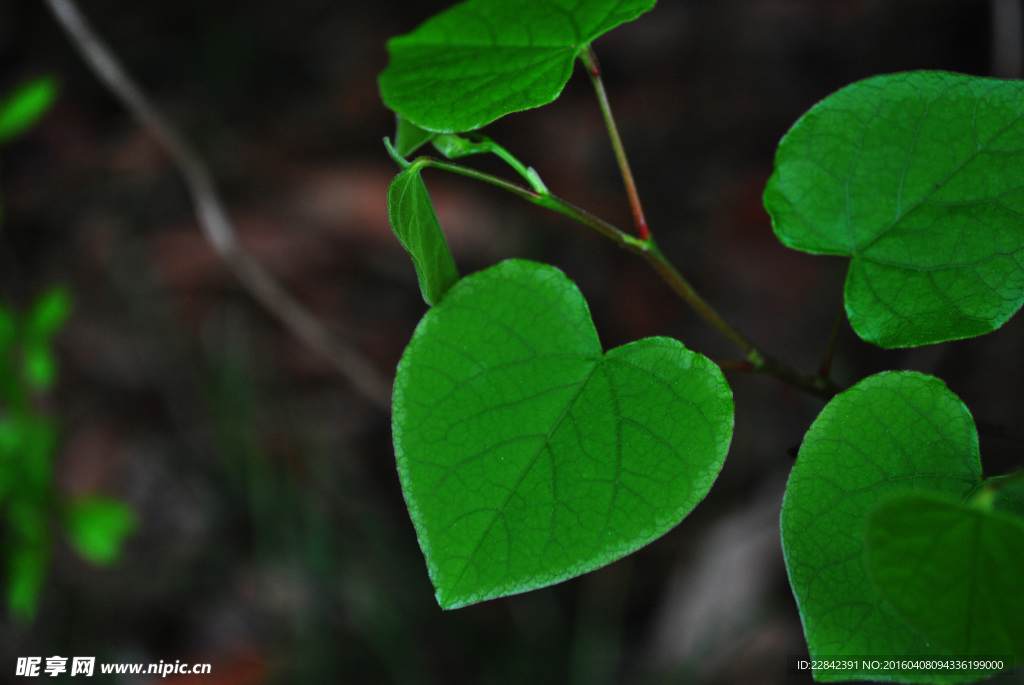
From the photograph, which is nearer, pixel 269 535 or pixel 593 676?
pixel 593 676

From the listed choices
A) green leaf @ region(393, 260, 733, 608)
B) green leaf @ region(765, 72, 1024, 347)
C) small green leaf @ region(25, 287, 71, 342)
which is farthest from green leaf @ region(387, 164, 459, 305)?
small green leaf @ region(25, 287, 71, 342)

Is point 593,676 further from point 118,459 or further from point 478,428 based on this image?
point 118,459

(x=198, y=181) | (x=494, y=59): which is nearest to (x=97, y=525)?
(x=198, y=181)

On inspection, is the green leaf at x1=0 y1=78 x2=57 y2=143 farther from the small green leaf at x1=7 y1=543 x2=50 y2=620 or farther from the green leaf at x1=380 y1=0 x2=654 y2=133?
the green leaf at x1=380 y1=0 x2=654 y2=133

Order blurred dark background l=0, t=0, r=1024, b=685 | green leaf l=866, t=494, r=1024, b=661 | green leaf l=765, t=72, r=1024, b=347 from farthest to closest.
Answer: blurred dark background l=0, t=0, r=1024, b=685
green leaf l=765, t=72, r=1024, b=347
green leaf l=866, t=494, r=1024, b=661

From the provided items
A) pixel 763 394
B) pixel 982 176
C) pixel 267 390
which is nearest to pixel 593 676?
pixel 763 394

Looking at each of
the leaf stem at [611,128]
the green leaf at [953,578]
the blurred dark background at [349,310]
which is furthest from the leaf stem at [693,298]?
the blurred dark background at [349,310]
